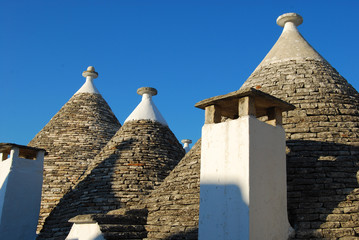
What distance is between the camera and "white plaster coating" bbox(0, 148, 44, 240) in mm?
10539

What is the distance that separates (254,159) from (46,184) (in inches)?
319

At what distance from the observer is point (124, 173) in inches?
450

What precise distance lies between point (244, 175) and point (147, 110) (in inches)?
284

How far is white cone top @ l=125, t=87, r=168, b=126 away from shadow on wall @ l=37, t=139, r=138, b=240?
1004 mm

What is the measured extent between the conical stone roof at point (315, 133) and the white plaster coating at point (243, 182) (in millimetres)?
567

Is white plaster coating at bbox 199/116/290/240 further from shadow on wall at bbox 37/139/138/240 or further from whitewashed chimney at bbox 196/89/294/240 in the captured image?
shadow on wall at bbox 37/139/138/240

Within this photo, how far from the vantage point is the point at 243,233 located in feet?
19.5

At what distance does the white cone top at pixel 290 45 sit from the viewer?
975 centimetres

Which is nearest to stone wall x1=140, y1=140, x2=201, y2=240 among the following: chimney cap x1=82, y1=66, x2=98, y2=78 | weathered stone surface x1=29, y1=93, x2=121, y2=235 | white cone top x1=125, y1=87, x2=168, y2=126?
white cone top x1=125, y1=87, x2=168, y2=126

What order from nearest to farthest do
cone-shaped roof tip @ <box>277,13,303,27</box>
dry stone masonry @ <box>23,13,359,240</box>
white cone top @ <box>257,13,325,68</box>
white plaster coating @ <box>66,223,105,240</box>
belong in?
1. dry stone masonry @ <box>23,13,359,240</box>
2. white plaster coating @ <box>66,223,105,240</box>
3. white cone top @ <box>257,13,325,68</box>
4. cone-shaped roof tip @ <box>277,13,303,27</box>

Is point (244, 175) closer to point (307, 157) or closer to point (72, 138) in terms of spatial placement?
point (307, 157)

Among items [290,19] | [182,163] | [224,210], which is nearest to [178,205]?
[182,163]

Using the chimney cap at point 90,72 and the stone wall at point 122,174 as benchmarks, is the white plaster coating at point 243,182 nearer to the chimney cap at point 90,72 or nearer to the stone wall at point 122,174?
the stone wall at point 122,174

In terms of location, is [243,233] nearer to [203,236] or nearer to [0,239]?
[203,236]
